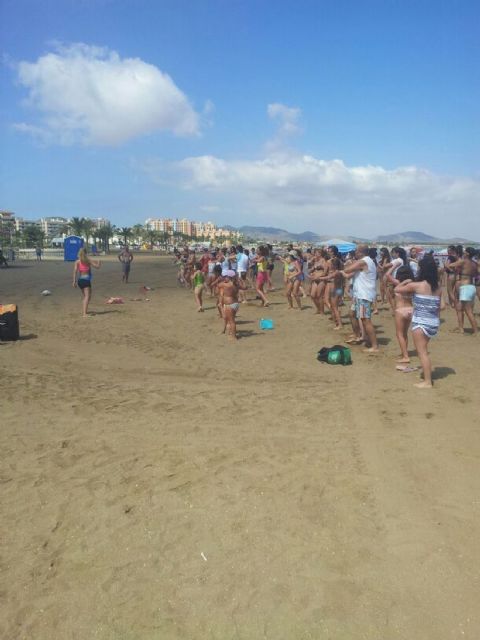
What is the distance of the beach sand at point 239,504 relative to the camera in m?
2.54

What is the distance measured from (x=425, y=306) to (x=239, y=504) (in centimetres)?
368

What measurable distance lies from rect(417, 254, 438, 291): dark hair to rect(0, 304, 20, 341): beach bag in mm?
7065

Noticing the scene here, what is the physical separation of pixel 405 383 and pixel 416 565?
369 centimetres

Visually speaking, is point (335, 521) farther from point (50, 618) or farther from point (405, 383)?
point (405, 383)

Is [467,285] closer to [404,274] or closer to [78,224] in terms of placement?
[404,274]

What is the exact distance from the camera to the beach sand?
8.34 feet

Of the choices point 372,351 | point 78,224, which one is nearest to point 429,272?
point 372,351

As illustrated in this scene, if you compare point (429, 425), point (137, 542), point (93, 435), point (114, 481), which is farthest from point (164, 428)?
point (429, 425)

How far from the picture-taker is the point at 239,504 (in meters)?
3.48

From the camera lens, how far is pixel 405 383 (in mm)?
6285

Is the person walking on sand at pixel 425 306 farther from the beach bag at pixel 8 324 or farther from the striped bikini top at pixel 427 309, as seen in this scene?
the beach bag at pixel 8 324

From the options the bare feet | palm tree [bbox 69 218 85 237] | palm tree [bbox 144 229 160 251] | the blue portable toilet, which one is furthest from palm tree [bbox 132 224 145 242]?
the bare feet

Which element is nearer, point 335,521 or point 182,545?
point 182,545

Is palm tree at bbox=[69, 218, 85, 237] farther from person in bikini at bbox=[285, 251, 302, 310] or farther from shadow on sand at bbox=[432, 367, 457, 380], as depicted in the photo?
shadow on sand at bbox=[432, 367, 457, 380]
